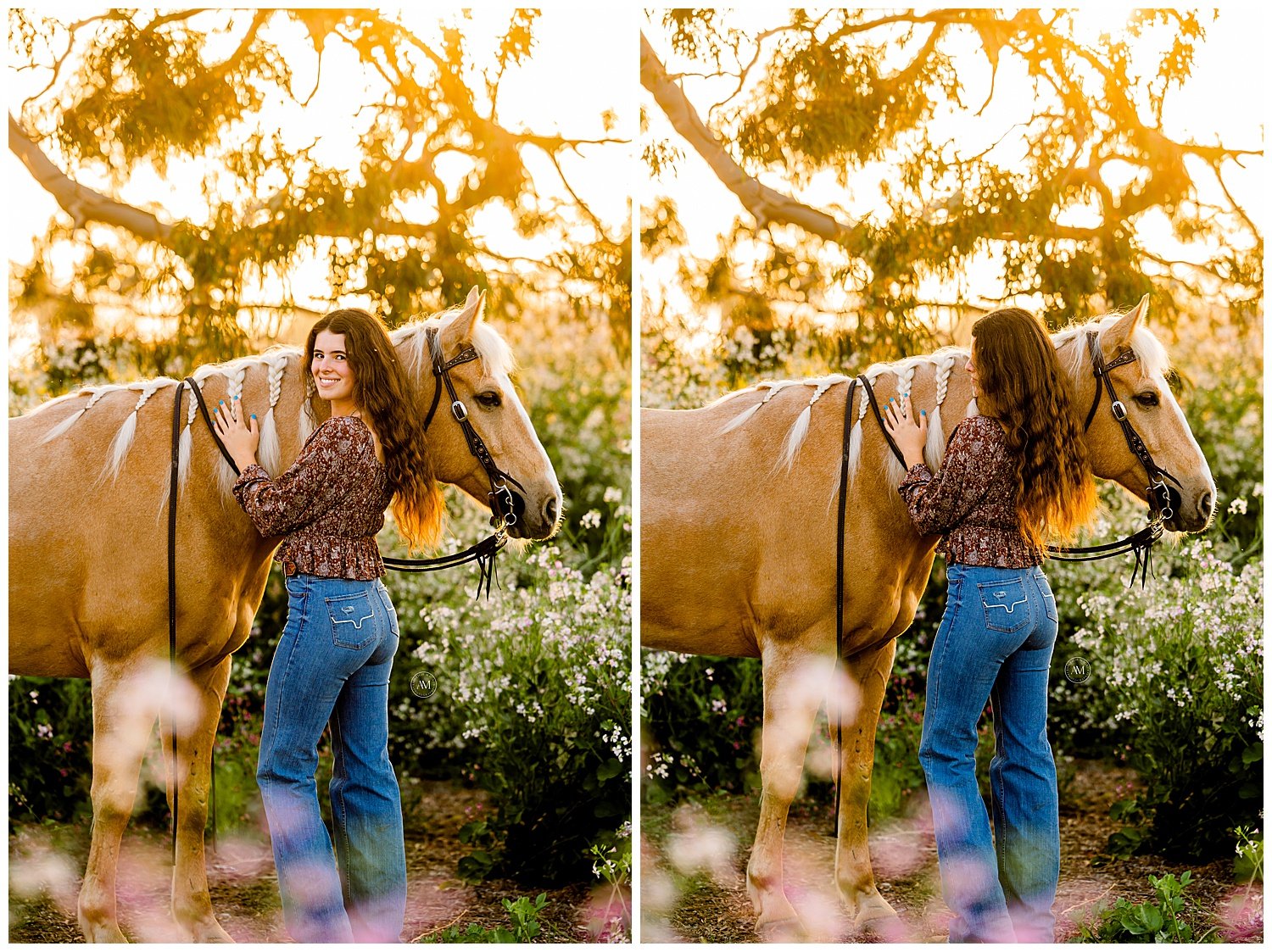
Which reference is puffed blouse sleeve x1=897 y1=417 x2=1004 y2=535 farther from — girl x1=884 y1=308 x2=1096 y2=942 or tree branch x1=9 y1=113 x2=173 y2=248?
tree branch x1=9 y1=113 x2=173 y2=248

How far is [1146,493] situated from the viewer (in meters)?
2.99

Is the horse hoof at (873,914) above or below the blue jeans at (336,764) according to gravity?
below

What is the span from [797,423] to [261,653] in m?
2.00

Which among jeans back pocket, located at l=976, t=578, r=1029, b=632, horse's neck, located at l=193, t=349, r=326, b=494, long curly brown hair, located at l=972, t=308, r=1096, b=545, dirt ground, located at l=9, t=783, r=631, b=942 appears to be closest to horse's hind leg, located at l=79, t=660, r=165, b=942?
dirt ground, located at l=9, t=783, r=631, b=942

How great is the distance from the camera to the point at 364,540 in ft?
9.04

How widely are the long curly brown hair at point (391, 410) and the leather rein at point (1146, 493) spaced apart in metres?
1.11

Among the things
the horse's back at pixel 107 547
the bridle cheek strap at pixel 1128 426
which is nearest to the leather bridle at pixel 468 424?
the horse's back at pixel 107 547

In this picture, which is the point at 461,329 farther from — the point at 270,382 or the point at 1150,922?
the point at 1150,922

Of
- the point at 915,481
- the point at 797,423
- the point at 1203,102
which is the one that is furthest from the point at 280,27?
the point at 1203,102

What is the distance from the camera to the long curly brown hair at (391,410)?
278 cm

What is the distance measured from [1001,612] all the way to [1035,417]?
1.58ft

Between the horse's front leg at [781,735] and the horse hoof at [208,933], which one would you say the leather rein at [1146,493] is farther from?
the horse hoof at [208,933]

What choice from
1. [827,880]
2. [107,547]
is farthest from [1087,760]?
[107,547]

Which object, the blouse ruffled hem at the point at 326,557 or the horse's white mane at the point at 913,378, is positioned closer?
the blouse ruffled hem at the point at 326,557
